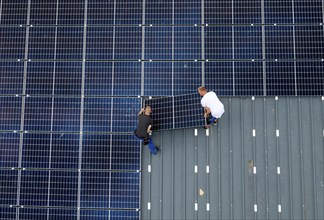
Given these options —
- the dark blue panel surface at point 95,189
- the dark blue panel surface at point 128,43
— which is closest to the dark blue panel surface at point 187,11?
the dark blue panel surface at point 128,43

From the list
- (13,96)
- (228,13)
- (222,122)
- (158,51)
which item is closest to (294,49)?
(228,13)

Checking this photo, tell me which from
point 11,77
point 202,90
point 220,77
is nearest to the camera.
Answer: point 202,90

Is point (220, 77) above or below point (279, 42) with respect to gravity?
below

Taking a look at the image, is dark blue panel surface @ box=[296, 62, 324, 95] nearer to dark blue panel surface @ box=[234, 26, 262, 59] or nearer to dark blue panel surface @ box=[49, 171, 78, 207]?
dark blue panel surface @ box=[234, 26, 262, 59]

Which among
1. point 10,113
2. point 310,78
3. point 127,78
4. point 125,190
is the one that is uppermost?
point 127,78

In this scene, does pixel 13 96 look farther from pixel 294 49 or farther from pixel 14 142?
pixel 294 49

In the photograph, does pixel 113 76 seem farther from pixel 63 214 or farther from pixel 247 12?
pixel 247 12

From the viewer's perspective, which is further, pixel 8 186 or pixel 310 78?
pixel 8 186

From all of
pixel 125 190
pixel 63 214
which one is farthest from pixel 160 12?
pixel 63 214
